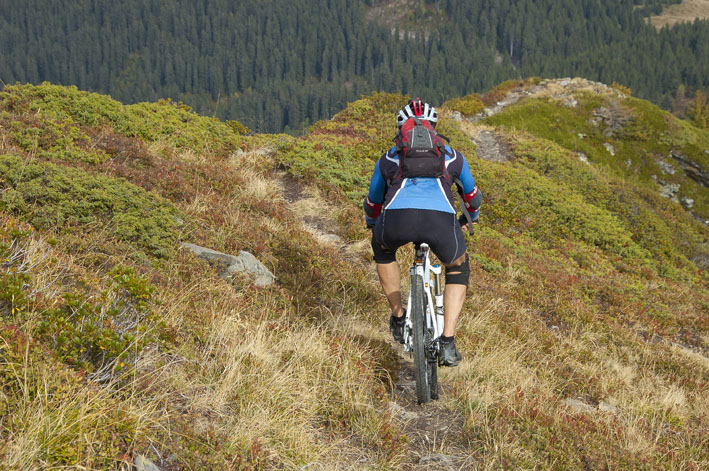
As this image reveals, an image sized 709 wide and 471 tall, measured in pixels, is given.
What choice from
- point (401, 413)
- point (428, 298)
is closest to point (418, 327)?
point (428, 298)

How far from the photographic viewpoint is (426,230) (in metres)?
4.57

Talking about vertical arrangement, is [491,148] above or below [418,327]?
below

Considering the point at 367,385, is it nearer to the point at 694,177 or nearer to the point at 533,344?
the point at 533,344

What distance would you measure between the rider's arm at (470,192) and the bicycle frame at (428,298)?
0.85 metres

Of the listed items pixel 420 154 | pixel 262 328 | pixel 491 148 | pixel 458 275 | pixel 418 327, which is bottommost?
pixel 491 148

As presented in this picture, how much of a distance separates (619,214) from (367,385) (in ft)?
49.7

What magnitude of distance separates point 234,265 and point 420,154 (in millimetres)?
2955

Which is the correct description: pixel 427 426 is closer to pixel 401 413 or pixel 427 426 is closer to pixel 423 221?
pixel 401 413

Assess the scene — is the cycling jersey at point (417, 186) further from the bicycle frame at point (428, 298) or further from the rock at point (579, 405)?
the rock at point (579, 405)

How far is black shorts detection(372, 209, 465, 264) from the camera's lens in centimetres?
457

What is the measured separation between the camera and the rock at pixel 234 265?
636 cm

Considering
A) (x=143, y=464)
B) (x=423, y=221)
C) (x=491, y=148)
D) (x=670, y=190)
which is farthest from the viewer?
(x=670, y=190)

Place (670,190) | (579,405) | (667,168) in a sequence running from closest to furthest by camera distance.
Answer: (579,405)
(670,190)
(667,168)

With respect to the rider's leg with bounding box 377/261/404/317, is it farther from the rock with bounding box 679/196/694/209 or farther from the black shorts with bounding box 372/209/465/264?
the rock with bounding box 679/196/694/209
